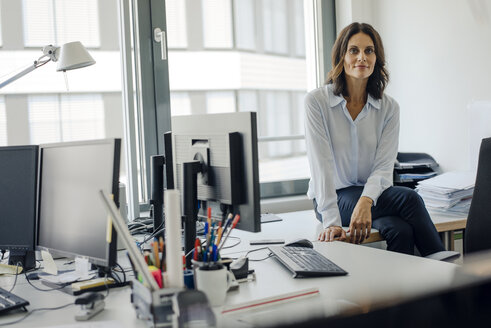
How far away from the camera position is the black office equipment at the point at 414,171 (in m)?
A: 2.80

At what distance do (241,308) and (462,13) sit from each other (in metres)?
2.20

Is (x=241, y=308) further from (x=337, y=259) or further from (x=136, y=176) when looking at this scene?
(x=136, y=176)

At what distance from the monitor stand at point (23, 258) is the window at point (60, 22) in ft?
4.11

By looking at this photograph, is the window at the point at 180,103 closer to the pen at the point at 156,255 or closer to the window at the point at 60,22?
the window at the point at 60,22

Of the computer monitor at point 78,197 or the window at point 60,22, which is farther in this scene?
the window at point 60,22

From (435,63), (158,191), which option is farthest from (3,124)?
(435,63)

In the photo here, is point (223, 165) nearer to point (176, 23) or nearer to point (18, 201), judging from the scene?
point (18, 201)

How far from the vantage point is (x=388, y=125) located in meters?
2.54

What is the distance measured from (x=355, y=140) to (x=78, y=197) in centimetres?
147

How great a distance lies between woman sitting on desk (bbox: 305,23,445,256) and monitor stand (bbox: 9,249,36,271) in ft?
3.81

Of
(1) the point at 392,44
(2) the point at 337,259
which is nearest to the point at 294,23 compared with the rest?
(1) the point at 392,44

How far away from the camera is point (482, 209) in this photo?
1.70 m

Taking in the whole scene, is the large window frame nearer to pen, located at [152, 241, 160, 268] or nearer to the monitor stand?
the monitor stand

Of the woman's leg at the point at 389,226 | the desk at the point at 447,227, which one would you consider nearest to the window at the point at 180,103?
the woman's leg at the point at 389,226
